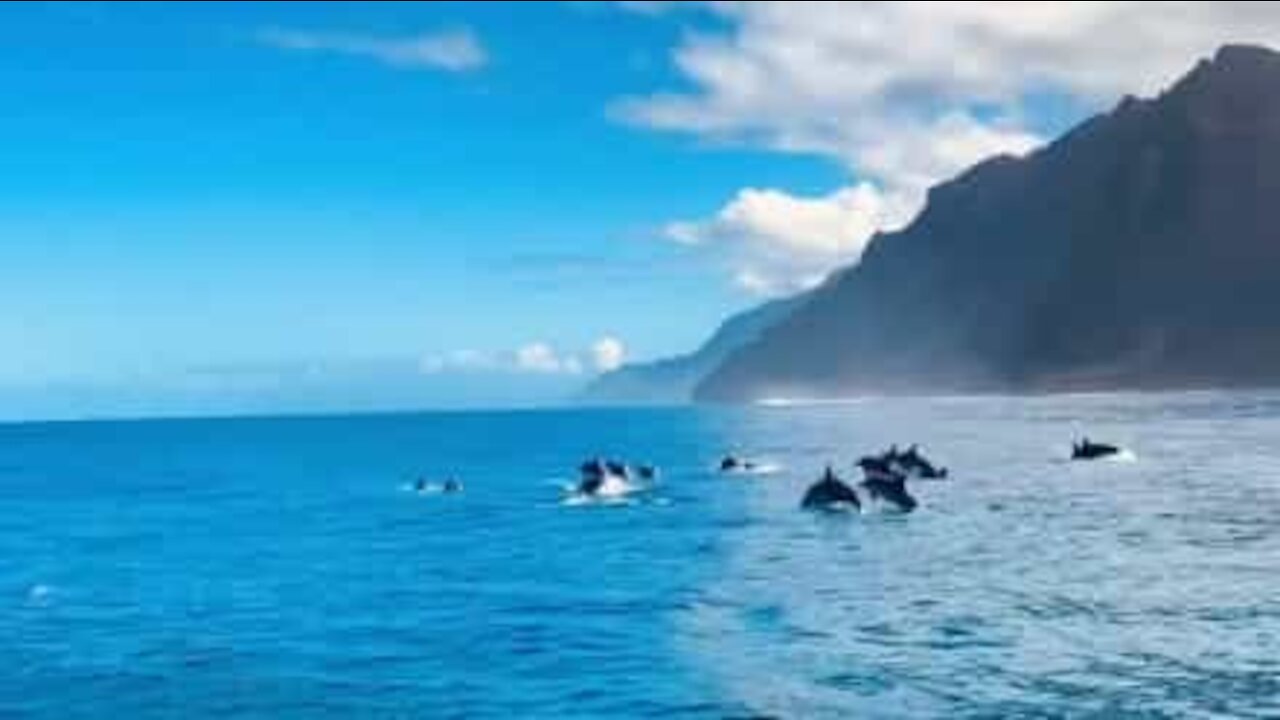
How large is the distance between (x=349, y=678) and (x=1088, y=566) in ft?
113

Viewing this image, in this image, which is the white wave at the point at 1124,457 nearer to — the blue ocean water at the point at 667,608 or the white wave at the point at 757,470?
the blue ocean water at the point at 667,608

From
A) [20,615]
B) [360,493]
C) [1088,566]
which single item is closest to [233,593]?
[20,615]

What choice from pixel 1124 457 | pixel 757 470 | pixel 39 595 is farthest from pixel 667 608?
pixel 1124 457

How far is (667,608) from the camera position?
63.0 m

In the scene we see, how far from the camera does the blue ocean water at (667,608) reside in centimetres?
4675

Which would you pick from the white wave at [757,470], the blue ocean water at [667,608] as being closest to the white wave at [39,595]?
the blue ocean water at [667,608]

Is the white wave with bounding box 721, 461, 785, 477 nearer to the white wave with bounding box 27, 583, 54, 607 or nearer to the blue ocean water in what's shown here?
the blue ocean water

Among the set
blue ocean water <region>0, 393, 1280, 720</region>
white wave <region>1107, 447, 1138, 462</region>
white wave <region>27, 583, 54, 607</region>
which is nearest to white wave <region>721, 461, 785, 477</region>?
blue ocean water <region>0, 393, 1280, 720</region>

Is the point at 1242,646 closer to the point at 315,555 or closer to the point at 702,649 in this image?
the point at 702,649

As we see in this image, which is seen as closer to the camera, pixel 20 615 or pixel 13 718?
pixel 13 718

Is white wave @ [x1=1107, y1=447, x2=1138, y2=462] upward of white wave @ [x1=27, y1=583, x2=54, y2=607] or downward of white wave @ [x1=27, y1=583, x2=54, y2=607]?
upward

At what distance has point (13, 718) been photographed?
47.1 meters

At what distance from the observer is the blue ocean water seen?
4675cm

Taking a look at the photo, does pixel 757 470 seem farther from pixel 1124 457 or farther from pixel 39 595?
pixel 39 595
